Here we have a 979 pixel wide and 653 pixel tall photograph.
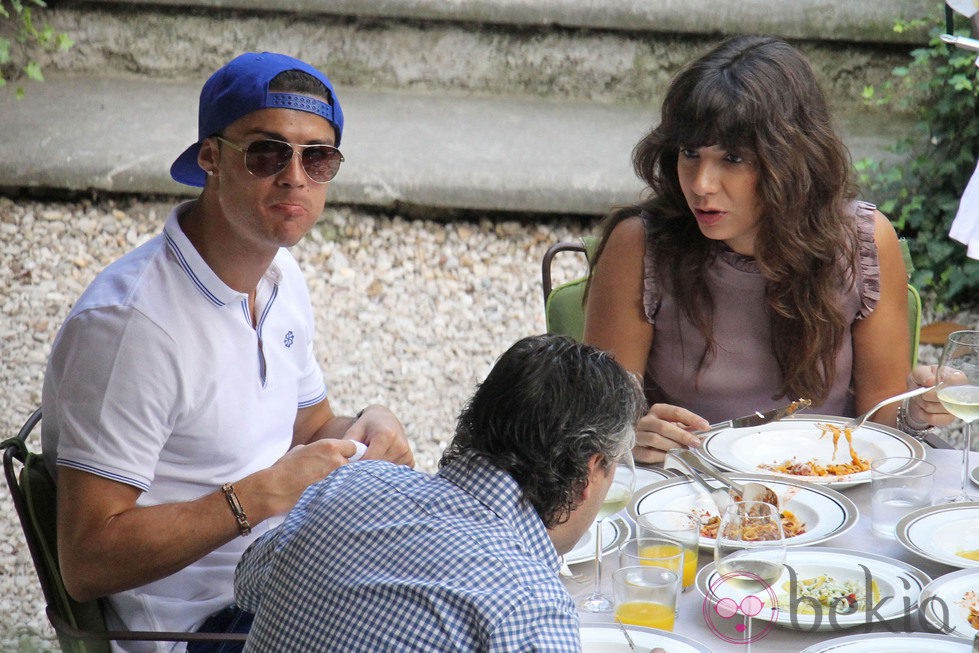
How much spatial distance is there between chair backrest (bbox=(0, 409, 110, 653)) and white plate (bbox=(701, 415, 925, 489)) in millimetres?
1188

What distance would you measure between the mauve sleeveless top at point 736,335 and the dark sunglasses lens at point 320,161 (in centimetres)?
82

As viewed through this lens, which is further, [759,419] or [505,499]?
[759,419]

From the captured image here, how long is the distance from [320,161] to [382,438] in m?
0.55

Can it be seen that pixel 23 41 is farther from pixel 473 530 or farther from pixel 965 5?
pixel 473 530

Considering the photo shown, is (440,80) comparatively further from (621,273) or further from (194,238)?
(194,238)

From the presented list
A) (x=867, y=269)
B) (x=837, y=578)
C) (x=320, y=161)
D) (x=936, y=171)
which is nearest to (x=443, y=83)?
(x=936, y=171)

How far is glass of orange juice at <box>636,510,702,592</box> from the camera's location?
172cm

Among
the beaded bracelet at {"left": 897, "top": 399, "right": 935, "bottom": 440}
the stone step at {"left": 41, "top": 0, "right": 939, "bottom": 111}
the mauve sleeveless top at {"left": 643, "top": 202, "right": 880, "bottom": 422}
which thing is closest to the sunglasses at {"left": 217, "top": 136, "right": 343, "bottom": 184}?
the mauve sleeveless top at {"left": 643, "top": 202, "right": 880, "bottom": 422}

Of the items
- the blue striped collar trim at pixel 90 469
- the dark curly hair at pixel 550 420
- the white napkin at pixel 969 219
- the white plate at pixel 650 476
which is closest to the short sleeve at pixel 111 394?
the blue striped collar trim at pixel 90 469

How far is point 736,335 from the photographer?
8.89ft

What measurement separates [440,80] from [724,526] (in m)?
5.24

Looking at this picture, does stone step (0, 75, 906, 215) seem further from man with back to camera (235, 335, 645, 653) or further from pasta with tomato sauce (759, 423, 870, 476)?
man with back to camera (235, 335, 645, 653)

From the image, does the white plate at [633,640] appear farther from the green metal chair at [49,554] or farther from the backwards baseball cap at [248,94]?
the backwards baseball cap at [248,94]

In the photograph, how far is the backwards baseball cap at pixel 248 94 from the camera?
7.10 ft
